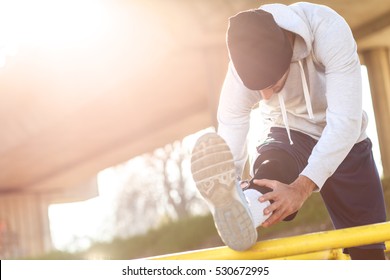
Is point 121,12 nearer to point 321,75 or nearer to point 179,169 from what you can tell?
point 321,75

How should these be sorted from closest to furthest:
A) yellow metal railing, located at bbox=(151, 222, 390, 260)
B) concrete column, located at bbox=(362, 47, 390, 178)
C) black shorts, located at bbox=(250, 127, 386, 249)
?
yellow metal railing, located at bbox=(151, 222, 390, 260), black shorts, located at bbox=(250, 127, 386, 249), concrete column, located at bbox=(362, 47, 390, 178)

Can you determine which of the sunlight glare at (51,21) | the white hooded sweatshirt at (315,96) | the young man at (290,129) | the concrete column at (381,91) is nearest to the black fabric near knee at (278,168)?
the young man at (290,129)

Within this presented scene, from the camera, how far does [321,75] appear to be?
2.40m

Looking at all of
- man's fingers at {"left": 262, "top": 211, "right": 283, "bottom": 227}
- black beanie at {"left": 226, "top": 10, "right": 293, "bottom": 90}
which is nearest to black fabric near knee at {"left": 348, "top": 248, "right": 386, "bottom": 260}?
man's fingers at {"left": 262, "top": 211, "right": 283, "bottom": 227}

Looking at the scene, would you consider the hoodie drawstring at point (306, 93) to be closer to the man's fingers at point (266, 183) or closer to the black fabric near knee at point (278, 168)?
the black fabric near knee at point (278, 168)

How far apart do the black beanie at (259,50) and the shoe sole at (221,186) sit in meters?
0.32

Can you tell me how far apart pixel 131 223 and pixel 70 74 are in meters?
9.56

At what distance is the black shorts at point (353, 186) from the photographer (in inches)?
97.7

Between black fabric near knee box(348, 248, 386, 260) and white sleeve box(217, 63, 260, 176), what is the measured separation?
537 millimetres

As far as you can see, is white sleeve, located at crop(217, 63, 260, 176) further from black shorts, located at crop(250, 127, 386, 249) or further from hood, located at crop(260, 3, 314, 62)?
hood, located at crop(260, 3, 314, 62)

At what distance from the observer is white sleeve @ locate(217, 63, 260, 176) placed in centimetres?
243

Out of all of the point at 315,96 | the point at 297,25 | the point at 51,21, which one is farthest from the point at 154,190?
the point at 297,25
